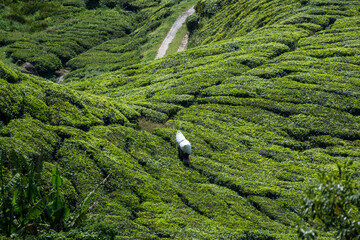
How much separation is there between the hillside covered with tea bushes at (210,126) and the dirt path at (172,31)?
9472 mm

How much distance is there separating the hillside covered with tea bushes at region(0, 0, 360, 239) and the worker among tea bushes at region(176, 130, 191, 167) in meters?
0.45

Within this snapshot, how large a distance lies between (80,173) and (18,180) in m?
7.59

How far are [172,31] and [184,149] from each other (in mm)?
57155

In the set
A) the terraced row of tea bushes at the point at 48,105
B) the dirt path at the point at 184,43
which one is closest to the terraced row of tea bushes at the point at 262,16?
the dirt path at the point at 184,43

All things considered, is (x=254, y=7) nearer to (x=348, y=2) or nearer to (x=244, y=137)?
(x=348, y=2)

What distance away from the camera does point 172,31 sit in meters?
80.5

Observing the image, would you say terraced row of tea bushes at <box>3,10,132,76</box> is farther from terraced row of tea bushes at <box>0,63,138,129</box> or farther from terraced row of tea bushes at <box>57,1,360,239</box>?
terraced row of tea bushes at <box>0,63,138,129</box>

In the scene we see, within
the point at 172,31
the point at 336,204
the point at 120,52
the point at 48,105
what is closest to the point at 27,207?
the point at 336,204

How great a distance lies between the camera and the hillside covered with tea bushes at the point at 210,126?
21078 millimetres

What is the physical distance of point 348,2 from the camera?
205 ft

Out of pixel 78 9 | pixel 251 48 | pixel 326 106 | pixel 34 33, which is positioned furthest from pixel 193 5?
pixel 326 106

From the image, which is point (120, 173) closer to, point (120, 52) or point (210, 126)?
point (210, 126)

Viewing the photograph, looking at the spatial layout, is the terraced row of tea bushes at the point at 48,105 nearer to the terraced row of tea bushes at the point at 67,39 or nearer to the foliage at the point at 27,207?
the foliage at the point at 27,207

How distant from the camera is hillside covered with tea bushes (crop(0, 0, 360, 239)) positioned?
2108cm
